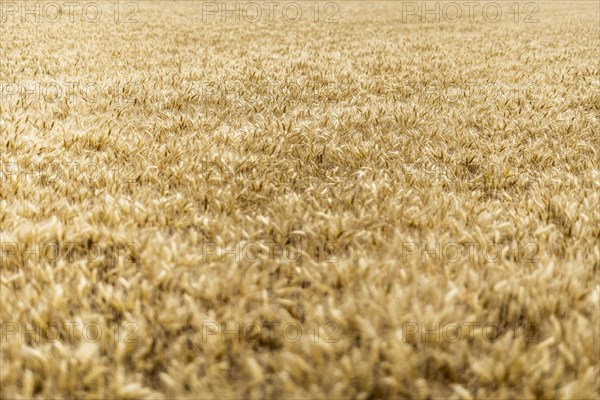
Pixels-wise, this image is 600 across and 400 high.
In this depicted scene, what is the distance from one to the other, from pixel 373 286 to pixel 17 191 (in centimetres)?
256

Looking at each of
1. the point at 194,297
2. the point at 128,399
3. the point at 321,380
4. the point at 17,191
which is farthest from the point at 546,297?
the point at 17,191

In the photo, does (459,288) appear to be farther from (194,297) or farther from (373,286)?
(194,297)

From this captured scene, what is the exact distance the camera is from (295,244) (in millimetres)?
2965

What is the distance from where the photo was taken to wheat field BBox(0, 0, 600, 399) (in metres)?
1.91

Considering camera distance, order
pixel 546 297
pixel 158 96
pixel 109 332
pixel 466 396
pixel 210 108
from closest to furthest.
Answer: pixel 466 396 < pixel 109 332 < pixel 546 297 < pixel 210 108 < pixel 158 96

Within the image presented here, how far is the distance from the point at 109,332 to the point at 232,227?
113cm

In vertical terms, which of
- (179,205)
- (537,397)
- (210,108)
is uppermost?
(210,108)

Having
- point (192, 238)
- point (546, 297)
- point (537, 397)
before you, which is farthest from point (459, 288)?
point (192, 238)

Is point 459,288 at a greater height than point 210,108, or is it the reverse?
point 210,108

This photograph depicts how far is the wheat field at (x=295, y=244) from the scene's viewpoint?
191cm

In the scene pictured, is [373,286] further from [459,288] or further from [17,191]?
[17,191]

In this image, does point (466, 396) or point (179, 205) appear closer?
point (466, 396)

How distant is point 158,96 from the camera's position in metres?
6.49

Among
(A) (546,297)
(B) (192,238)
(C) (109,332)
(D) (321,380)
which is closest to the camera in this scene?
(D) (321,380)
